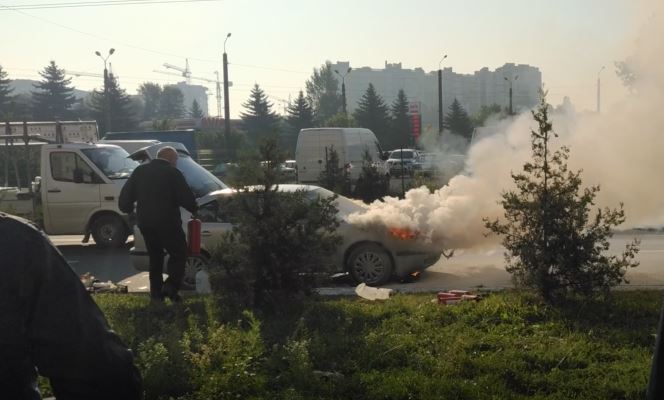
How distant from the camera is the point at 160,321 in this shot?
24.7 ft

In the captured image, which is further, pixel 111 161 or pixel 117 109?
pixel 117 109

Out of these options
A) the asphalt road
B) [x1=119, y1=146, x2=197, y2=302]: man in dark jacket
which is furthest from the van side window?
[x1=119, y1=146, x2=197, y2=302]: man in dark jacket

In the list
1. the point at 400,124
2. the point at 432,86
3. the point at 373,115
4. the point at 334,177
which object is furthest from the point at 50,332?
the point at 432,86

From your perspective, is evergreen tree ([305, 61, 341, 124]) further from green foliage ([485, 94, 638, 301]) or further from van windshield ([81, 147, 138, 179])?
green foliage ([485, 94, 638, 301])

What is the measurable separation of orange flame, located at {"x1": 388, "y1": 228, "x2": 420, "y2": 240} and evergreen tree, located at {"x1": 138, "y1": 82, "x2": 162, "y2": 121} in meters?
119

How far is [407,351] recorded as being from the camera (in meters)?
6.10

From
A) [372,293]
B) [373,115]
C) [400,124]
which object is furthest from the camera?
[373,115]

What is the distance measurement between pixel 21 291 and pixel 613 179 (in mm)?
9771

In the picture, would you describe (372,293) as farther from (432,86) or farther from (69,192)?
(432,86)

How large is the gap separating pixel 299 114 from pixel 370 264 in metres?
57.5

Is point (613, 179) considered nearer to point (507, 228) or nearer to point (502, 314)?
point (507, 228)

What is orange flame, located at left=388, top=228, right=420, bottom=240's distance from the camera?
33.9 ft

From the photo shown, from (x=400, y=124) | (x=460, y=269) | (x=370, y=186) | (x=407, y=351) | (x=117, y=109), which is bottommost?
(x=460, y=269)

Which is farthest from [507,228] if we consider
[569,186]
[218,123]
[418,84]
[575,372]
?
[418,84]
